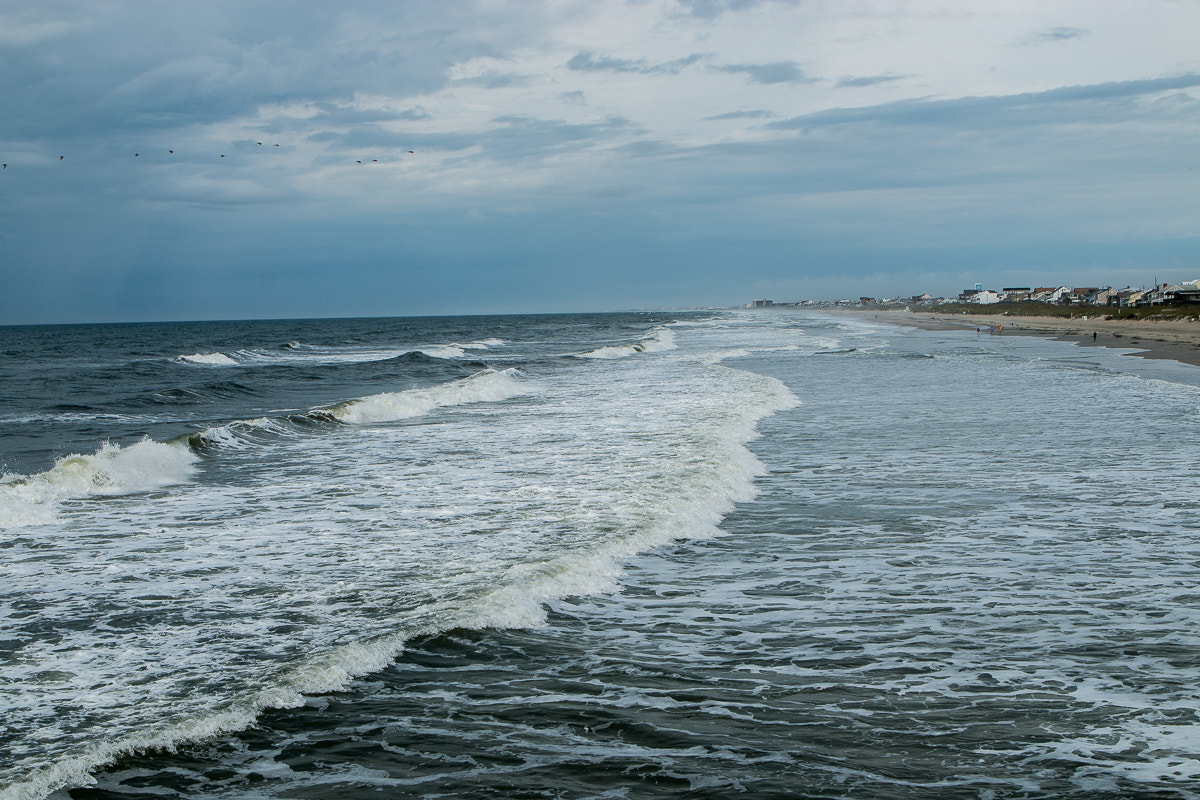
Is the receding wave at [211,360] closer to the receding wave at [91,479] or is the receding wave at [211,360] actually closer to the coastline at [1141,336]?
the receding wave at [91,479]

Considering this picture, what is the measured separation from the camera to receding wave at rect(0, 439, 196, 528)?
10.9 metres

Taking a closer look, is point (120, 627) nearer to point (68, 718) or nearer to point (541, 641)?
point (68, 718)

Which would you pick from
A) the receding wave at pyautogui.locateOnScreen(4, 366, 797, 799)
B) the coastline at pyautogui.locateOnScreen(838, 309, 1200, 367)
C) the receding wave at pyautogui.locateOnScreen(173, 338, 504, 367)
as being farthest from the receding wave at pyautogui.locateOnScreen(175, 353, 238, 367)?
the coastline at pyautogui.locateOnScreen(838, 309, 1200, 367)

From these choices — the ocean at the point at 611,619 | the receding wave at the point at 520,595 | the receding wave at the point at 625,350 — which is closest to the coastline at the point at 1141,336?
the receding wave at the point at 625,350

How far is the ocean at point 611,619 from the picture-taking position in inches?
178

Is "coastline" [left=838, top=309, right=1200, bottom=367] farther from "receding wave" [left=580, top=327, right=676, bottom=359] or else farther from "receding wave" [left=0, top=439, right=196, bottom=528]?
"receding wave" [left=0, top=439, right=196, bottom=528]

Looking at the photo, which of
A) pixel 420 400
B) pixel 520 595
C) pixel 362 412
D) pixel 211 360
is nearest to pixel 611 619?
pixel 520 595

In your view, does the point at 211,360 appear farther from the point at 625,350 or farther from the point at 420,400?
the point at 420,400

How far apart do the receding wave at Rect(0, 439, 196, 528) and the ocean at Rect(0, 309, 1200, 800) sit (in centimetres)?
7

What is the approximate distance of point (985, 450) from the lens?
1453 centimetres

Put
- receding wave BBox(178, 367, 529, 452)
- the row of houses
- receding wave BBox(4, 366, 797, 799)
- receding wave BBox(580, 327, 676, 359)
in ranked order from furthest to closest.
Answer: the row of houses
receding wave BBox(580, 327, 676, 359)
receding wave BBox(178, 367, 529, 452)
receding wave BBox(4, 366, 797, 799)

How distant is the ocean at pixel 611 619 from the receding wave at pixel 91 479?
74 mm

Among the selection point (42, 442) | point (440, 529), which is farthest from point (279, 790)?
point (42, 442)

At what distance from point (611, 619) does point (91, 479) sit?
9.60 metres
